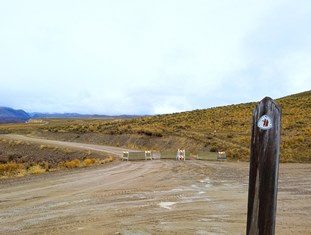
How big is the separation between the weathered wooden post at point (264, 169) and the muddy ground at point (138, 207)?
4.57 metres

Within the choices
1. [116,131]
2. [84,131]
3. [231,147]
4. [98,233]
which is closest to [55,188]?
[98,233]

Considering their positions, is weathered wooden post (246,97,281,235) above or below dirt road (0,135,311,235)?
above

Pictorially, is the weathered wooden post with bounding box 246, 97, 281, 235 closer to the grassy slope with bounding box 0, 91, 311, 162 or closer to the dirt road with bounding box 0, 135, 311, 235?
the dirt road with bounding box 0, 135, 311, 235

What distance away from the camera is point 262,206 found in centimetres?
290

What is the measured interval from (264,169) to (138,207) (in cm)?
728

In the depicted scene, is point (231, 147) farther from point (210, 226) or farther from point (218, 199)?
point (210, 226)

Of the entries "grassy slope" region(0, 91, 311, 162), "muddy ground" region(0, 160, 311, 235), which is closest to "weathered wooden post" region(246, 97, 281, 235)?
"muddy ground" region(0, 160, 311, 235)

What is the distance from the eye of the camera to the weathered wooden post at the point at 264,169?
2889 millimetres

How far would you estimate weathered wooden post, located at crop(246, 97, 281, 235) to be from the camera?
2889 mm

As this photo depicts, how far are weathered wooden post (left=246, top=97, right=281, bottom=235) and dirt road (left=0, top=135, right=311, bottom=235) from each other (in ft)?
15.0

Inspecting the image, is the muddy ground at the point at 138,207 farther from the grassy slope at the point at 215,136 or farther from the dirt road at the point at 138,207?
the grassy slope at the point at 215,136

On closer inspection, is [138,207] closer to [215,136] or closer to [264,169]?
[264,169]

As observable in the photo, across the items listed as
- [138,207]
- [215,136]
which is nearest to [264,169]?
[138,207]

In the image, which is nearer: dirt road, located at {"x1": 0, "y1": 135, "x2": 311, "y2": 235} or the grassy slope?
dirt road, located at {"x1": 0, "y1": 135, "x2": 311, "y2": 235}
